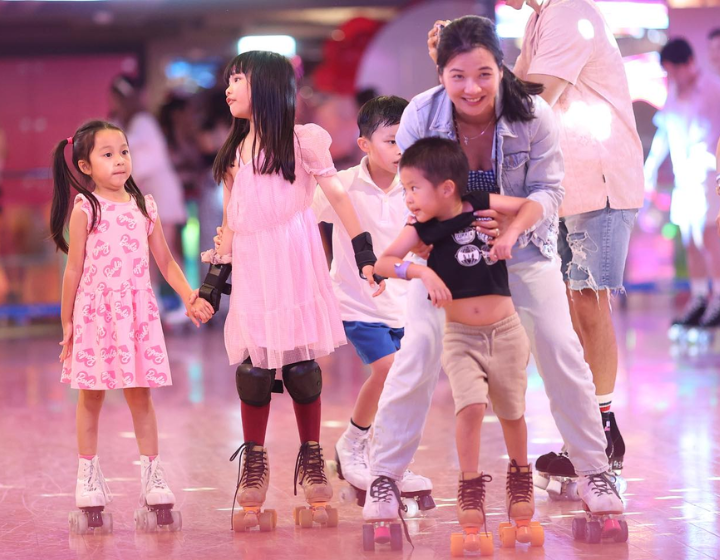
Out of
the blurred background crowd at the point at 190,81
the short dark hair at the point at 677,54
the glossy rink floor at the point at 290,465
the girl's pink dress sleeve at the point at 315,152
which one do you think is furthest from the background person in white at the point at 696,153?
the girl's pink dress sleeve at the point at 315,152

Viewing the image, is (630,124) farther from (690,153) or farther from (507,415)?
(690,153)

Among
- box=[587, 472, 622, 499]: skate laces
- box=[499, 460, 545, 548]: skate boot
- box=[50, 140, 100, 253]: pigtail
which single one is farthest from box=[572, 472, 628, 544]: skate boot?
box=[50, 140, 100, 253]: pigtail

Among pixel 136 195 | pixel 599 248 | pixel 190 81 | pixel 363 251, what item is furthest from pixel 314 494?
pixel 190 81

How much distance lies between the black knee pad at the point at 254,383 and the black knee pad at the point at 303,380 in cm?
5

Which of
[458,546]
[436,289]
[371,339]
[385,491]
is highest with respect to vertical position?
[436,289]

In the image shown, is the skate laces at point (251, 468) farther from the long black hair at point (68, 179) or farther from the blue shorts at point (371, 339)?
the long black hair at point (68, 179)

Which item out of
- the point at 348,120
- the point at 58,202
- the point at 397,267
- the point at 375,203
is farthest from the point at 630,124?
the point at 348,120

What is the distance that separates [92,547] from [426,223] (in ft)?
3.95

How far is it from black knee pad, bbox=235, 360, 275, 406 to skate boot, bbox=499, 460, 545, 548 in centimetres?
72

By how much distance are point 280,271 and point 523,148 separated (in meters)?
0.74

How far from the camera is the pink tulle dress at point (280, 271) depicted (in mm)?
2844

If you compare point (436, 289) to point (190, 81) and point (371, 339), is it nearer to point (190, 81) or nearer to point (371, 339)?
point (371, 339)

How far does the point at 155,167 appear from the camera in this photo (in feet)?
27.6

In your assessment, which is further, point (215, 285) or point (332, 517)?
point (215, 285)
